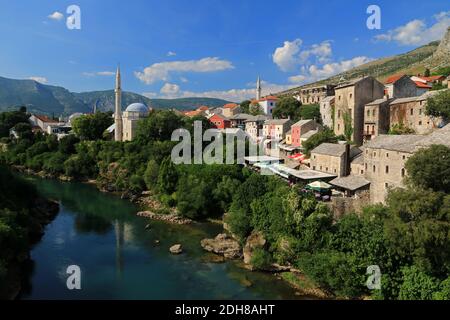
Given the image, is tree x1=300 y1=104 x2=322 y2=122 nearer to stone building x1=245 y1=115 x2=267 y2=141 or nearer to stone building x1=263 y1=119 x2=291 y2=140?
stone building x1=263 y1=119 x2=291 y2=140

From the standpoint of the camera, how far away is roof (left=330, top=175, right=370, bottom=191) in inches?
967

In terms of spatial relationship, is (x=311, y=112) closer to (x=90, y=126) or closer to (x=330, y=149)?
(x=330, y=149)

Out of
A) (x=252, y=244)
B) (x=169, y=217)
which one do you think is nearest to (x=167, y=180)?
(x=169, y=217)

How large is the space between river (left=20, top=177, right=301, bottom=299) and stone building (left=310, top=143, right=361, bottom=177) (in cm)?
1012

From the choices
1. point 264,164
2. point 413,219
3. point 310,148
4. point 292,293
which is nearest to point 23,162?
point 264,164

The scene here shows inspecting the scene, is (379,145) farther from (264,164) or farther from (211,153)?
(211,153)

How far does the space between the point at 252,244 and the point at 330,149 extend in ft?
37.6

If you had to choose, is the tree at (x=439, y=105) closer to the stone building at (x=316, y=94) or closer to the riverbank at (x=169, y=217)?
the riverbank at (x=169, y=217)

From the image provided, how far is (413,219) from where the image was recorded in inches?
671

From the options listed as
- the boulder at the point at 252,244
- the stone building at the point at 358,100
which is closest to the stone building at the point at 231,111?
the stone building at the point at 358,100

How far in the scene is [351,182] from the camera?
84.1 feet
